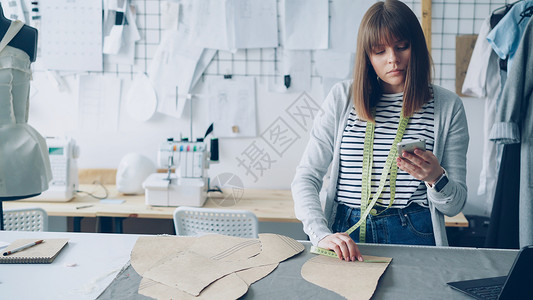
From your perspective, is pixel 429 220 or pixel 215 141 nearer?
pixel 429 220

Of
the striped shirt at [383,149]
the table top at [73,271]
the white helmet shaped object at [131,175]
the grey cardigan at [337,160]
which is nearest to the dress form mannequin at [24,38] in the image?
the table top at [73,271]

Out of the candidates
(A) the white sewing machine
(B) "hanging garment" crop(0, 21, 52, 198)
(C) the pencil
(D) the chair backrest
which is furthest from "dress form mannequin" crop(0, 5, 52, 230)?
(A) the white sewing machine

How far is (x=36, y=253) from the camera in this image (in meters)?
1.29

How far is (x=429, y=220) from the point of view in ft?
4.88

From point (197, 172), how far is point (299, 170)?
40.3 inches

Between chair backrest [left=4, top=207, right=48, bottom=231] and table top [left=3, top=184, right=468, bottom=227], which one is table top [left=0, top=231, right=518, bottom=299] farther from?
table top [left=3, top=184, right=468, bottom=227]

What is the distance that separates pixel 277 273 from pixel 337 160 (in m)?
0.50

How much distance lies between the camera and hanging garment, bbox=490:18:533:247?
2147mm

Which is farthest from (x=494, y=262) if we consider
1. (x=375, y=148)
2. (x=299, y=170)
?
(x=299, y=170)

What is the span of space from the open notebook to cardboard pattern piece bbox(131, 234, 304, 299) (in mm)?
225

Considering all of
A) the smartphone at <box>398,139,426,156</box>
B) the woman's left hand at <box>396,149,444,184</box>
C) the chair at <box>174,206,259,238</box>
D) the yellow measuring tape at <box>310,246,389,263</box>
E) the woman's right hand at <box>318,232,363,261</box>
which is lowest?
the chair at <box>174,206,259,238</box>

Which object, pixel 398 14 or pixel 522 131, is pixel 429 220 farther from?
pixel 522 131

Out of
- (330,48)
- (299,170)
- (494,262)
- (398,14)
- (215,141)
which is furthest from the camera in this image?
(330,48)

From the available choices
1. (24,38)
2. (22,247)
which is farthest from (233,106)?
(22,247)
